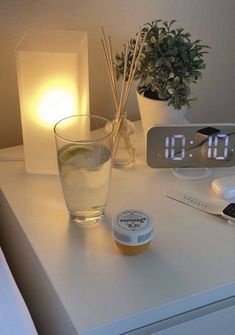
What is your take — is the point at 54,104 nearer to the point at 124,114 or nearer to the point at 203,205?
the point at 124,114

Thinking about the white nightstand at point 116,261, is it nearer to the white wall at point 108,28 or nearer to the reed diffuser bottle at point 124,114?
the reed diffuser bottle at point 124,114

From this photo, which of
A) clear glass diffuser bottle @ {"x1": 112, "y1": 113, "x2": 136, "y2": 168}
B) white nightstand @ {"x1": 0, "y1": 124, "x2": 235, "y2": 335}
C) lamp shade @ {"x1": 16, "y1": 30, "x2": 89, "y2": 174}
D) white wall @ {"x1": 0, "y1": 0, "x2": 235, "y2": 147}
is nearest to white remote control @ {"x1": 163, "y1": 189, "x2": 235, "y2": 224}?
white nightstand @ {"x1": 0, "y1": 124, "x2": 235, "y2": 335}

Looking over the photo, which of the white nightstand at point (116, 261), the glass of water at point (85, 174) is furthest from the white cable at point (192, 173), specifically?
the glass of water at point (85, 174)

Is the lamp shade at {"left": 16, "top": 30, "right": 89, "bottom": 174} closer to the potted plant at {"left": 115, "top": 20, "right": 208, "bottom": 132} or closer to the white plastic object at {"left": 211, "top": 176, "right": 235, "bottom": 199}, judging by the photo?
the potted plant at {"left": 115, "top": 20, "right": 208, "bottom": 132}

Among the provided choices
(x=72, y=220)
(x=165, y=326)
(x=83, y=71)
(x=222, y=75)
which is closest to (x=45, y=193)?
(x=72, y=220)

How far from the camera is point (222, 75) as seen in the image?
1274mm

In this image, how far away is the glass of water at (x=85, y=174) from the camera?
2.68 ft

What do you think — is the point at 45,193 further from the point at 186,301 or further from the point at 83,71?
the point at 186,301

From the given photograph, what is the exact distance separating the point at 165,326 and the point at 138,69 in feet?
1.56

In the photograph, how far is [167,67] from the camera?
37.3 inches

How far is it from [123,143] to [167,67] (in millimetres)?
168

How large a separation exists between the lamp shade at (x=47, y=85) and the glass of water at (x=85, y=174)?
0.31 ft

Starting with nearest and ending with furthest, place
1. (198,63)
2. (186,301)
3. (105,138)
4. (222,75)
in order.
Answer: (186,301), (105,138), (198,63), (222,75)

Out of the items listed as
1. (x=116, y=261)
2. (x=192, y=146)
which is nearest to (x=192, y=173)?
(x=192, y=146)
